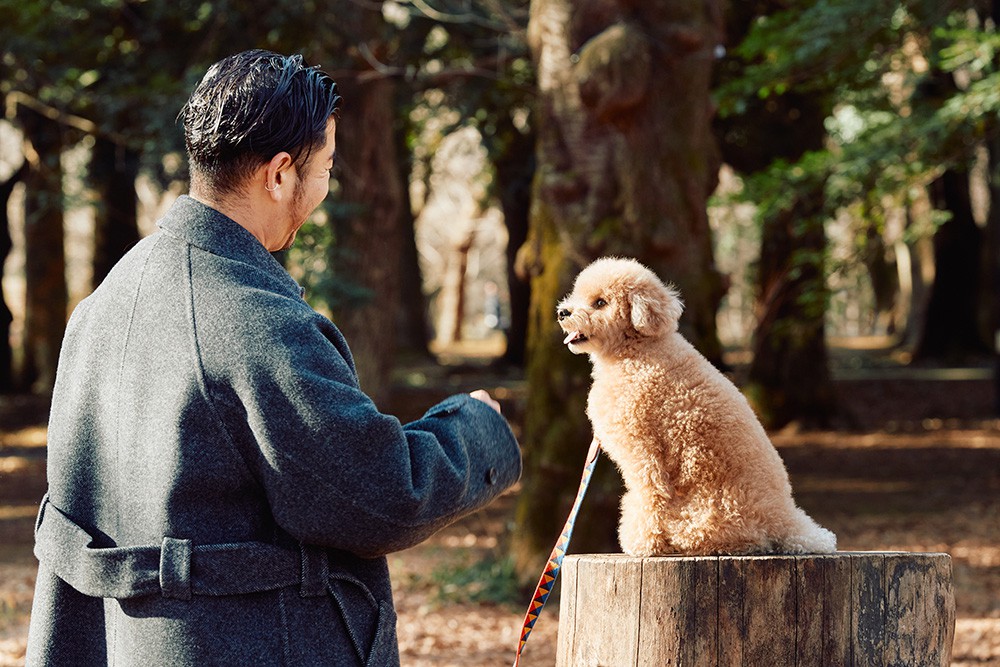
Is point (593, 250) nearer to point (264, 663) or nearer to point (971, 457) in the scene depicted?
point (264, 663)

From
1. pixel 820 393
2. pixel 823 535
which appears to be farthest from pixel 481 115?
pixel 823 535

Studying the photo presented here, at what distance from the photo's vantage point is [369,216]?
1130 cm

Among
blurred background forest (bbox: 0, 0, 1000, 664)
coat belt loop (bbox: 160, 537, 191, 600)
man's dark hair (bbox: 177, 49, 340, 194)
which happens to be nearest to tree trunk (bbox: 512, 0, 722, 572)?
blurred background forest (bbox: 0, 0, 1000, 664)

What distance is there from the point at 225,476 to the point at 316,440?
208 mm

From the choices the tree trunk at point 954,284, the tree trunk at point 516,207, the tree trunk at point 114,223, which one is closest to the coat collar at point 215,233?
the tree trunk at point 516,207

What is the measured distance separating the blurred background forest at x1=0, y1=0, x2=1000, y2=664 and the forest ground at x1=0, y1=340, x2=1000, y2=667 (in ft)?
0.36

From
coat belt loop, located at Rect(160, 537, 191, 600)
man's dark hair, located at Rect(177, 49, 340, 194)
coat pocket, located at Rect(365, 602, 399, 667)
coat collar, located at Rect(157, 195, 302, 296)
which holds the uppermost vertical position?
man's dark hair, located at Rect(177, 49, 340, 194)

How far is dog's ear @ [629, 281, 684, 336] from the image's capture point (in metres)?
2.84

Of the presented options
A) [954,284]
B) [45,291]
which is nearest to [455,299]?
[954,284]

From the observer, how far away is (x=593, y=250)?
7320 millimetres

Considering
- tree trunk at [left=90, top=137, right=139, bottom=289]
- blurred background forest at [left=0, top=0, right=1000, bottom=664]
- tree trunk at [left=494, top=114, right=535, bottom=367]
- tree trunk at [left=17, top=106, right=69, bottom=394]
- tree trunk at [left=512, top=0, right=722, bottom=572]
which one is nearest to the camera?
tree trunk at [left=512, top=0, right=722, bottom=572]

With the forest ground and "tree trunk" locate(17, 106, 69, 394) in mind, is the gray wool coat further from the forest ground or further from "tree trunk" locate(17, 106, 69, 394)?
"tree trunk" locate(17, 106, 69, 394)

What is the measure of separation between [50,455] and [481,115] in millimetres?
12167

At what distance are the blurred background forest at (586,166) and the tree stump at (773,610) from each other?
14.0ft
